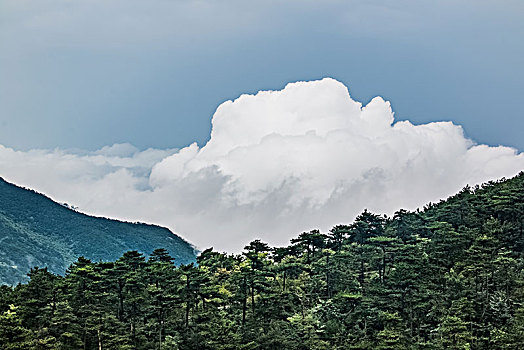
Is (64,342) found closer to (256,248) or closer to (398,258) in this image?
(256,248)

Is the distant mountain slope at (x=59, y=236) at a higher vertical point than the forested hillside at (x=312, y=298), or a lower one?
higher

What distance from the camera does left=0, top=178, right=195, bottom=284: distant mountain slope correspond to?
13962 centimetres

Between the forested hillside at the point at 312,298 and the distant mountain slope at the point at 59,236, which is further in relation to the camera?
the distant mountain slope at the point at 59,236

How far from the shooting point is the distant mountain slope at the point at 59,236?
139625mm

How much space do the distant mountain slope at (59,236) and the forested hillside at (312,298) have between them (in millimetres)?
95658

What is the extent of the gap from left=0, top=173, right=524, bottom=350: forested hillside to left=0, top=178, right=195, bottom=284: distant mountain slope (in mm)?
95658

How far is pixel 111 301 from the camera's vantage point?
48.8 meters

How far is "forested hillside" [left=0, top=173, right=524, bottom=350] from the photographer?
4184 cm

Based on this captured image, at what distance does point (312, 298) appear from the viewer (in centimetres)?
5453

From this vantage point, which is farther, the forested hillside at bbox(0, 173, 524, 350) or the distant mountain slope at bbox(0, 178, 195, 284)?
the distant mountain slope at bbox(0, 178, 195, 284)

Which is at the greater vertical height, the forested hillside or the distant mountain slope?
the distant mountain slope

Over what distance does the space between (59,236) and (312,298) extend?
123 m

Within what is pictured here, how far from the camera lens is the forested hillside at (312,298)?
137 ft

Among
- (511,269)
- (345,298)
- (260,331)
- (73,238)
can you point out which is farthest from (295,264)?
(73,238)
